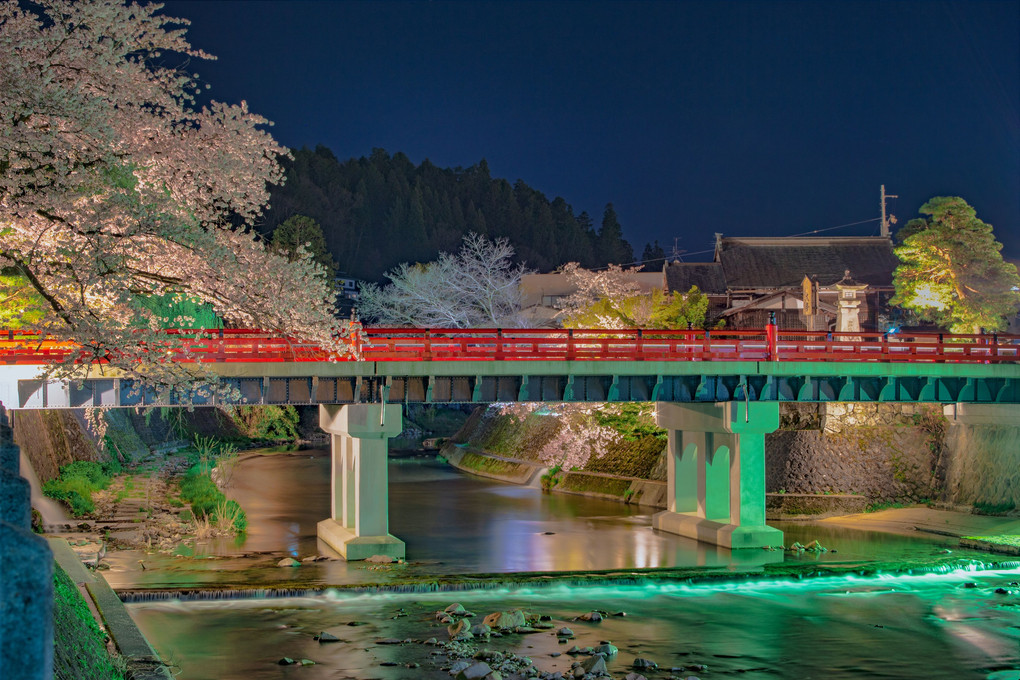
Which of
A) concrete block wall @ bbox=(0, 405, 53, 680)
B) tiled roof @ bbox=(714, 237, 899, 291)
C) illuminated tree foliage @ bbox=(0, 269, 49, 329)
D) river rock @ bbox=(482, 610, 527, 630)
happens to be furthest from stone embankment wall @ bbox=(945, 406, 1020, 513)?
concrete block wall @ bbox=(0, 405, 53, 680)

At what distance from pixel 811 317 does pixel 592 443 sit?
1399 cm

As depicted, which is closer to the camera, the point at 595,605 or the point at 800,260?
the point at 595,605

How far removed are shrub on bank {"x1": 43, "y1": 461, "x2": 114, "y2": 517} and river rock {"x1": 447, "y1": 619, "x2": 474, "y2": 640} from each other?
2011 cm

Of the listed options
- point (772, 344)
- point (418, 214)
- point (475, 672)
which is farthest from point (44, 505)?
point (418, 214)

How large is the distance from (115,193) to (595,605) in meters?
15.8

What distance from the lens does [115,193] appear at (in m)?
→ 18.2

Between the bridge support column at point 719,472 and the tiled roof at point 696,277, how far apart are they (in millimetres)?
34346

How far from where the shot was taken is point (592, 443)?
52750 mm

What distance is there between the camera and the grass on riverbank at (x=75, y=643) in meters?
11.8

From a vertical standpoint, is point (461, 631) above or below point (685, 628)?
above

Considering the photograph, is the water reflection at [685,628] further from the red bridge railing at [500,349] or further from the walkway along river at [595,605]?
the red bridge railing at [500,349]

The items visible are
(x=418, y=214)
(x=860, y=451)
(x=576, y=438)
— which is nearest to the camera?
(x=860, y=451)

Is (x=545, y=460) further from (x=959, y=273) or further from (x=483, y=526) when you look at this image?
(x=959, y=273)

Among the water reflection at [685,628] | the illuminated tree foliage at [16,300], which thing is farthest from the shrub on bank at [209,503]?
the water reflection at [685,628]
